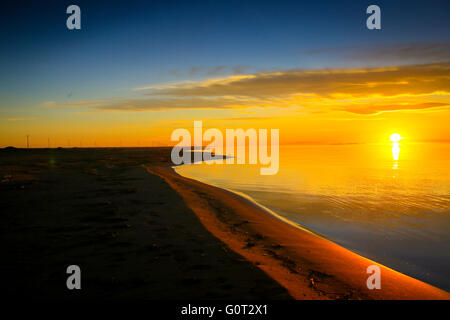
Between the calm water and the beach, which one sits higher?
the beach

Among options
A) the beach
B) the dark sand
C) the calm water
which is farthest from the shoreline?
the calm water

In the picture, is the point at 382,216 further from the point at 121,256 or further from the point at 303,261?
the point at 121,256

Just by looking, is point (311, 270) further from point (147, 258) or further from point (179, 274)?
point (147, 258)

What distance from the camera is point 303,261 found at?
9.56 meters

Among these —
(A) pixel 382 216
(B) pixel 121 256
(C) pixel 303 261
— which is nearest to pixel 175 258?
(B) pixel 121 256

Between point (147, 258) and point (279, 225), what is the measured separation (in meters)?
8.41

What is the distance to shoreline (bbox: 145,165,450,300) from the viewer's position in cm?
745

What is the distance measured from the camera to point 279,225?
49.0 feet

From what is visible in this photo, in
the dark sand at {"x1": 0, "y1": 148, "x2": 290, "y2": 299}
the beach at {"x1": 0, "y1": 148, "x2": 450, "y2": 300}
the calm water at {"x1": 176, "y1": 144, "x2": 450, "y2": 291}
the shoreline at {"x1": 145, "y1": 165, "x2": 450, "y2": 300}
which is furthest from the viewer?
the calm water at {"x1": 176, "y1": 144, "x2": 450, "y2": 291}

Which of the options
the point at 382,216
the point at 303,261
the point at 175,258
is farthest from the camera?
the point at 382,216

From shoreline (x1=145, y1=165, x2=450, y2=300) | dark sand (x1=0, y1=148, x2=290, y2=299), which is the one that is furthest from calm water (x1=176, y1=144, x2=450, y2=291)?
dark sand (x1=0, y1=148, x2=290, y2=299)

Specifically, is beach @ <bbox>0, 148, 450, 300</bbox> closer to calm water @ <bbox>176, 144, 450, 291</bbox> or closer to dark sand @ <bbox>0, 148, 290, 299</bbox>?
dark sand @ <bbox>0, 148, 290, 299</bbox>

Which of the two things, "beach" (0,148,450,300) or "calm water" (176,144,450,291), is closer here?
"beach" (0,148,450,300)

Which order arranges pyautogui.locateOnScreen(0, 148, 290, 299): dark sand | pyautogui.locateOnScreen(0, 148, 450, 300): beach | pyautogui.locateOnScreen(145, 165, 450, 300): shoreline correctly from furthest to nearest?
pyautogui.locateOnScreen(145, 165, 450, 300): shoreline, pyautogui.locateOnScreen(0, 148, 450, 300): beach, pyautogui.locateOnScreen(0, 148, 290, 299): dark sand
